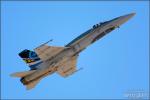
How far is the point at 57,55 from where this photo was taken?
33.9 metres

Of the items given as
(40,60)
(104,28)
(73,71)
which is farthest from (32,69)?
(104,28)

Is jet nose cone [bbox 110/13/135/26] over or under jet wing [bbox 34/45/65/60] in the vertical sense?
over

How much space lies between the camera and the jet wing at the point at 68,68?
35.0 m

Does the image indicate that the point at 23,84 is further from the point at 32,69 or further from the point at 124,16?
the point at 124,16

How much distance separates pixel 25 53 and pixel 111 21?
746cm

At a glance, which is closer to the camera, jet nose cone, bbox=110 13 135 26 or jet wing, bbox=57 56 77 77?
jet nose cone, bbox=110 13 135 26

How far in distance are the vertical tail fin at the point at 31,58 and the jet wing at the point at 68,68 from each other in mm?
2136

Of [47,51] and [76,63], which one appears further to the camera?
[76,63]

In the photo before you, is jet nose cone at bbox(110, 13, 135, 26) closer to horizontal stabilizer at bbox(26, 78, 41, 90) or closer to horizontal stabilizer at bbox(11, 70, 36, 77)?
horizontal stabilizer at bbox(11, 70, 36, 77)

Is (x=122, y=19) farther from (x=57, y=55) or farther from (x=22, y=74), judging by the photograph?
(x=22, y=74)

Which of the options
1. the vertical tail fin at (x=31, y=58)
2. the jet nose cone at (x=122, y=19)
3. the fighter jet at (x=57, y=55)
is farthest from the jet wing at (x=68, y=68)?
the jet nose cone at (x=122, y=19)

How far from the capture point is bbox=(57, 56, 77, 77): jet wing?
35.0 meters

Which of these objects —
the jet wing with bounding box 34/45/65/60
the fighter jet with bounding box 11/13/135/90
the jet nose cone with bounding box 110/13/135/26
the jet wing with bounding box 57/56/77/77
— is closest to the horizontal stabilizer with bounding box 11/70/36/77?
the fighter jet with bounding box 11/13/135/90

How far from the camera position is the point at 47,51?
109 feet
